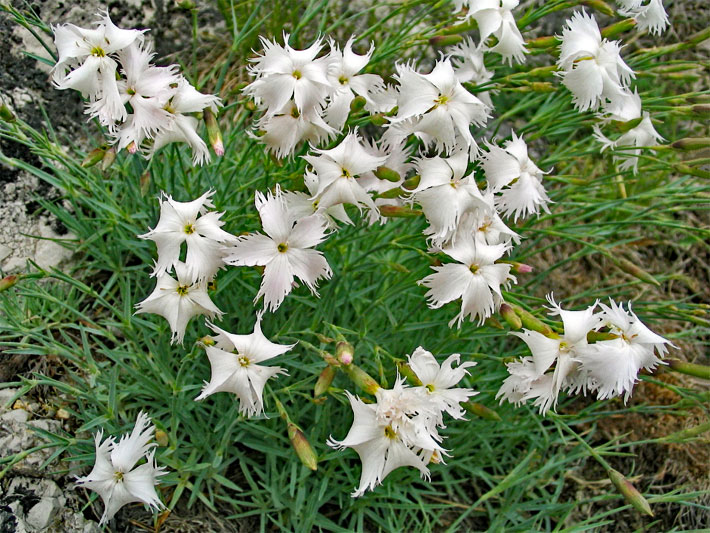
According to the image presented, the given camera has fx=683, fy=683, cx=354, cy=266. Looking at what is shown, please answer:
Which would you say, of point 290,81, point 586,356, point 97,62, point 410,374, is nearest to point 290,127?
point 290,81

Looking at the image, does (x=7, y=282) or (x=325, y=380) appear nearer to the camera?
(x=325, y=380)

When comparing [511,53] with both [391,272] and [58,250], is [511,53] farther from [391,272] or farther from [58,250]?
[58,250]

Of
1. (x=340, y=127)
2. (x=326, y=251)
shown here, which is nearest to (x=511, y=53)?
(x=340, y=127)

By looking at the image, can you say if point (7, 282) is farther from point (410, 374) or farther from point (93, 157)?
point (410, 374)

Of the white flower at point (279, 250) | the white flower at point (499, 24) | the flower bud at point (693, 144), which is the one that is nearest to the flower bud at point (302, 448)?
the white flower at point (279, 250)

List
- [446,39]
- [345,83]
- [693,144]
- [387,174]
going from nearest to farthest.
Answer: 1. [387,174]
2. [345,83]
3. [693,144]
4. [446,39]

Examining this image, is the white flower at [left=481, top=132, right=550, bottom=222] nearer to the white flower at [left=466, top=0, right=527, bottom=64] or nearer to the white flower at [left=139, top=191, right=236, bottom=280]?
the white flower at [left=466, top=0, right=527, bottom=64]
